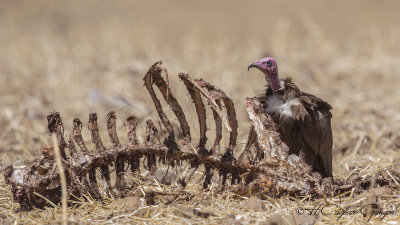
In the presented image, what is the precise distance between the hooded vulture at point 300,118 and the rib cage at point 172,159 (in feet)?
2.15

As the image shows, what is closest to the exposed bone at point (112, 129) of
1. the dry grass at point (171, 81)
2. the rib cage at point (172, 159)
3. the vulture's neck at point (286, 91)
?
the rib cage at point (172, 159)

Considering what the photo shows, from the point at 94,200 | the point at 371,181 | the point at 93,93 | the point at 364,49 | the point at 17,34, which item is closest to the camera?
the point at 94,200

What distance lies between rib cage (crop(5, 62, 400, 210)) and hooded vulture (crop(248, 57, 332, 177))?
65 centimetres

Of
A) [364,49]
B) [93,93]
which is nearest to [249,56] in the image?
[364,49]

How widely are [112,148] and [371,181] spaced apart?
1.64 m

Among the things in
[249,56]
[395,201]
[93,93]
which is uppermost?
[249,56]

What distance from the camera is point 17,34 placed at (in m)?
11.3

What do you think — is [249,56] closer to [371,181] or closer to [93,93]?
[93,93]

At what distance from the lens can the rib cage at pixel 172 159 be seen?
10.5 feet

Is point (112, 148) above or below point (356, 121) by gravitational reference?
below

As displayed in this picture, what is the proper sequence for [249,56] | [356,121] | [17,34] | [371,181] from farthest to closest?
[17,34] < [249,56] < [356,121] < [371,181]

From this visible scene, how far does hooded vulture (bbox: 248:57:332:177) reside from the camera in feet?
13.3

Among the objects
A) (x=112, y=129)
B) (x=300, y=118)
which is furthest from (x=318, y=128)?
(x=112, y=129)

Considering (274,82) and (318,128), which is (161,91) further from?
(318,128)
